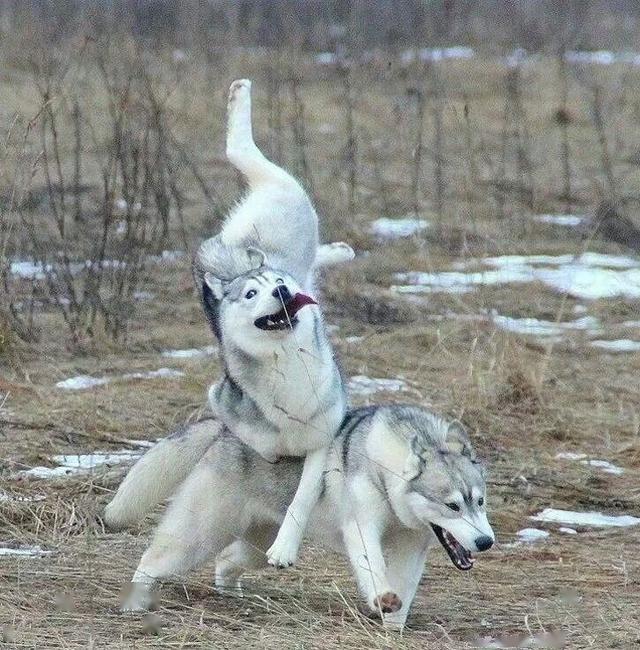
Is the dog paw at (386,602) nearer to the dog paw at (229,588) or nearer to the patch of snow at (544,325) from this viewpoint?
the dog paw at (229,588)

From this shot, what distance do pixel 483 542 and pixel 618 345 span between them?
5.22 metres

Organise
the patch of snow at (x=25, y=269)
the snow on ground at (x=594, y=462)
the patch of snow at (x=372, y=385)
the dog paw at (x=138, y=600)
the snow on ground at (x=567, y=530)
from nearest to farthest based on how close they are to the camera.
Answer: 1. the dog paw at (x=138, y=600)
2. the snow on ground at (x=567, y=530)
3. the snow on ground at (x=594, y=462)
4. the patch of snow at (x=372, y=385)
5. the patch of snow at (x=25, y=269)

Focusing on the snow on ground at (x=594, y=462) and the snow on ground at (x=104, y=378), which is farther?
Answer: the snow on ground at (x=104, y=378)

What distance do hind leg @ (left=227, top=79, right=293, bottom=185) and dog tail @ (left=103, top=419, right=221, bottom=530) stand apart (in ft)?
4.49

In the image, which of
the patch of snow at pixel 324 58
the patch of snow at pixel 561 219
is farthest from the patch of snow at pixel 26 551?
the patch of snow at pixel 324 58

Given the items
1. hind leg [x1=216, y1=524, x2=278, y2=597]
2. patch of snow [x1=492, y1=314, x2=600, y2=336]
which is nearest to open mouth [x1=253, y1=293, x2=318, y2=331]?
hind leg [x1=216, y1=524, x2=278, y2=597]

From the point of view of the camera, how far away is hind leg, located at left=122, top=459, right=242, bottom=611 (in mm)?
5156

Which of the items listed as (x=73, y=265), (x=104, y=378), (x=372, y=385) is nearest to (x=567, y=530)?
(x=372, y=385)

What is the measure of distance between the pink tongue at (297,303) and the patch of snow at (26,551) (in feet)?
4.38

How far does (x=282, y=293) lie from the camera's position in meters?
5.02

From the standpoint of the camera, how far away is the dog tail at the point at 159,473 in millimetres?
5379

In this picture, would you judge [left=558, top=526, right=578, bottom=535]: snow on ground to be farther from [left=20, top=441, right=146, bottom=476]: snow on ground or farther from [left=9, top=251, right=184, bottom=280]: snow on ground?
[left=9, top=251, right=184, bottom=280]: snow on ground

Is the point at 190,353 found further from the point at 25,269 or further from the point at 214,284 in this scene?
the point at 214,284

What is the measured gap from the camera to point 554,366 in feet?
29.5
